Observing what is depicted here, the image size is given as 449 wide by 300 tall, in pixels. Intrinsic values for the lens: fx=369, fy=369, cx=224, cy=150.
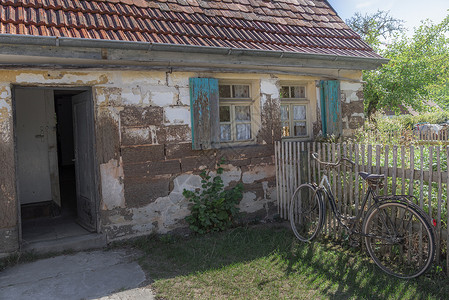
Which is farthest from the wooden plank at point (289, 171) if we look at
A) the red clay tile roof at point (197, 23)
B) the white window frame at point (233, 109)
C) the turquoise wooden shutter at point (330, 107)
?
the red clay tile roof at point (197, 23)

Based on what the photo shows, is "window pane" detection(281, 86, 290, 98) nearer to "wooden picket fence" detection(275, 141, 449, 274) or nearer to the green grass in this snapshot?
"wooden picket fence" detection(275, 141, 449, 274)

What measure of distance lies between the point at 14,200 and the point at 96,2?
3.01 metres

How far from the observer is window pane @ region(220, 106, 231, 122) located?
20.2 feet

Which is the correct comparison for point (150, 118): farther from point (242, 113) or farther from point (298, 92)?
point (298, 92)

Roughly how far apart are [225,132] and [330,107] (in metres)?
2.05

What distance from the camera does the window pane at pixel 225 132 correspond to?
20.1 feet

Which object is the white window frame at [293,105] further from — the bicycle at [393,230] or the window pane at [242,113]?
the bicycle at [393,230]

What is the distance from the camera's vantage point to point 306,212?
5.34 metres

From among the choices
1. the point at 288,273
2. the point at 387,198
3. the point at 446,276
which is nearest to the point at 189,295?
the point at 288,273

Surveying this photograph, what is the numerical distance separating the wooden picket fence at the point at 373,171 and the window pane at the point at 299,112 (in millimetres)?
981

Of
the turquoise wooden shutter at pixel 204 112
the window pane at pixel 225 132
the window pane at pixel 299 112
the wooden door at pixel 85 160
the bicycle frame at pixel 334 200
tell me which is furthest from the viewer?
the window pane at pixel 299 112

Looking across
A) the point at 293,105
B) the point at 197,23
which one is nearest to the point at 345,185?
the point at 293,105

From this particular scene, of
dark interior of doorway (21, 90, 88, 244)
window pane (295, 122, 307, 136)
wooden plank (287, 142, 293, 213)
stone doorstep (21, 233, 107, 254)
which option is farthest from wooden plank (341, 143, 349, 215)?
dark interior of doorway (21, 90, 88, 244)

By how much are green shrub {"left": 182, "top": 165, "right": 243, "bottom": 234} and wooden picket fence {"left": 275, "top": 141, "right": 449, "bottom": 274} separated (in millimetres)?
915
